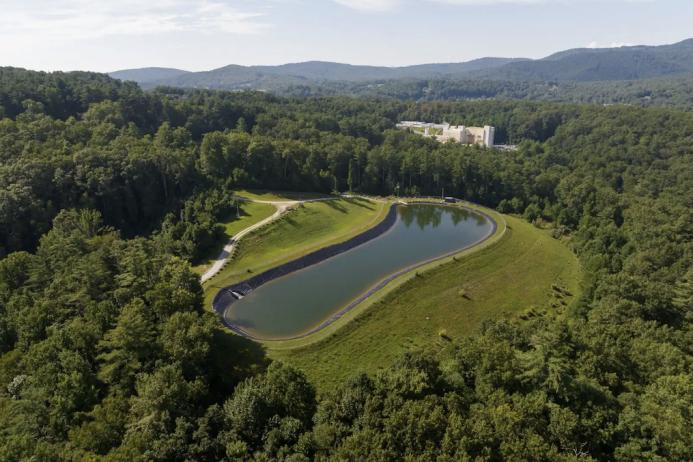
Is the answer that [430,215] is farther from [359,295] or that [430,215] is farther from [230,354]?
[230,354]

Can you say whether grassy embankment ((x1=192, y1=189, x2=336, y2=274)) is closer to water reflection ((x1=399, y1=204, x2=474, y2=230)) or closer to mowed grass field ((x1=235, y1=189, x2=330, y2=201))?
mowed grass field ((x1=235, y1=189, x2=330, y2=201))

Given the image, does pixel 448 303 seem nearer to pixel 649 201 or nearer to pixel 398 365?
pixel 398 365

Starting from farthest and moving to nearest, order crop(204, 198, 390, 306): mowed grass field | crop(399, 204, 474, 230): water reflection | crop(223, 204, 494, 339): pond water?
crop(399, 204, 474, 230): water reflection, crop(204, 198, 390, 306): mowed grass field, crop(223, 204, 494, 339): pond water

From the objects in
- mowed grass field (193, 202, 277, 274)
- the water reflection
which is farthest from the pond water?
mowed grass field (193, 202, 277, 274)

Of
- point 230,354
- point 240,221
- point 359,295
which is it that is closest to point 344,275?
point 359,295

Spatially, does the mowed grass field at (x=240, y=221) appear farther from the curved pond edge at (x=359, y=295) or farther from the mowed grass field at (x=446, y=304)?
the mowed grass field at (x=446, y=304)

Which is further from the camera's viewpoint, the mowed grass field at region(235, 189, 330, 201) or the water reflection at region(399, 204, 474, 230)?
the mowed grass field at region(235, 189, 330, 201)
